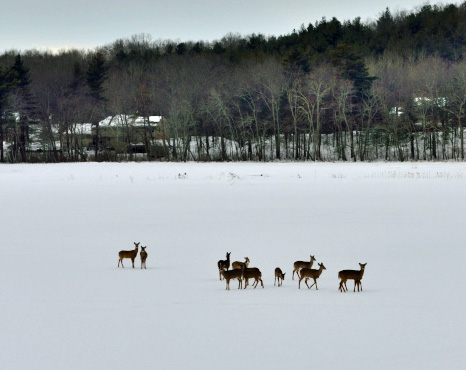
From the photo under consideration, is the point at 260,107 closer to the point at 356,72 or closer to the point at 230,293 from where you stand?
the point at 356,72

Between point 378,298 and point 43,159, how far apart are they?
264 feet

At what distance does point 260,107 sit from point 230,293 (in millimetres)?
73852

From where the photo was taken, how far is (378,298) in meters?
10.6

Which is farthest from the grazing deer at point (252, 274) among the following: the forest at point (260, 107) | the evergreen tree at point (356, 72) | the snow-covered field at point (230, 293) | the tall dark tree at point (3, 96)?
the tall dark tree at point (3, 96)

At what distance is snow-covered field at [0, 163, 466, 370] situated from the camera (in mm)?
8023

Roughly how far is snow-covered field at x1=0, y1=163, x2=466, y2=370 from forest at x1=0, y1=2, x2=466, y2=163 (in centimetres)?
5396

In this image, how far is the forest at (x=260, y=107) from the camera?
77188 mm

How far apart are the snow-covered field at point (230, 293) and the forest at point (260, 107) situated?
177 ft

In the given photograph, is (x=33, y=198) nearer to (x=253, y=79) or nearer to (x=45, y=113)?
(x=253, y=79)

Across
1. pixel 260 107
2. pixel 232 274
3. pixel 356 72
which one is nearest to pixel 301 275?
pixel 232 274

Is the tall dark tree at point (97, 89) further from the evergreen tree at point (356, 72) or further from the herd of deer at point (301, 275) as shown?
the herd of deer at point (301, 275)

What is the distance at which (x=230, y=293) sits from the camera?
36.5ft

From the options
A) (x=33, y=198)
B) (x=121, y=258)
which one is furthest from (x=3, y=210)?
(x=121, y=258)

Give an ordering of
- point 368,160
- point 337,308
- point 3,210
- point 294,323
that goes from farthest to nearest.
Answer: point 368,160 < point 3,210 < point 337,308 < point 294,323
